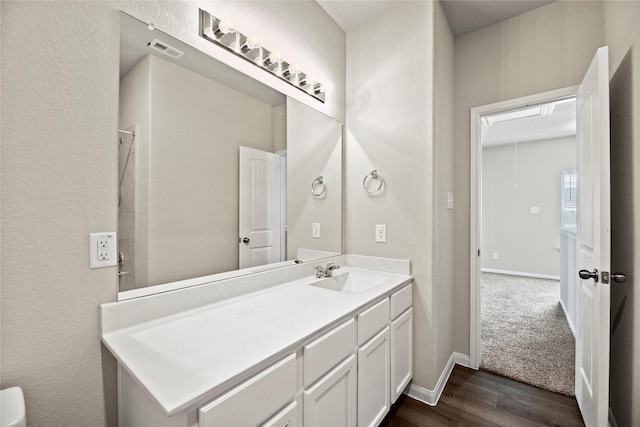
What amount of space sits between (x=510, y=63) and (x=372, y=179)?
1433 mm

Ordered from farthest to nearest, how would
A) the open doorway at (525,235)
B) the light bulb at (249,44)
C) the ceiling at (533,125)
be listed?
the ceiling at (533,125)
the open doorway at (525,235)
the light bulb at (249,44)

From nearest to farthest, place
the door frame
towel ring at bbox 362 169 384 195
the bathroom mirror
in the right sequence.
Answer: the bathroom mirror, towel ring at bbox 362 169 384 195, the door frame

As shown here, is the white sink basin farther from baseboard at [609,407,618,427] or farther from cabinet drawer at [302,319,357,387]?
baseboard at [609,407,618,427]

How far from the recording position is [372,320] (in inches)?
57.4

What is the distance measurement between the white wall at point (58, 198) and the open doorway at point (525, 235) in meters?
2.41

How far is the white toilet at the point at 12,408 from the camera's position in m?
0.70

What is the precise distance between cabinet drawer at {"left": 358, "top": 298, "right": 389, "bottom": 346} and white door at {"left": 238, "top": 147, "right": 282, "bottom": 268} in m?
0.64

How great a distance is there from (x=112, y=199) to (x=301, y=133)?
118cm

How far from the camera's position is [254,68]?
161 centimetres

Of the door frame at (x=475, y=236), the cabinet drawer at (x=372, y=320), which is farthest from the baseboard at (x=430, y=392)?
the cabinet drawer at (x=372, y=320)

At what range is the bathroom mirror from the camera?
1137 mm

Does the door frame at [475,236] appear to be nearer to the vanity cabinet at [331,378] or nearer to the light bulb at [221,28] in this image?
the vanity cabinet at [331,378]

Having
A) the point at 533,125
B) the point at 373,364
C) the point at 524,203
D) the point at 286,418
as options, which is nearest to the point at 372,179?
the point at 373,364

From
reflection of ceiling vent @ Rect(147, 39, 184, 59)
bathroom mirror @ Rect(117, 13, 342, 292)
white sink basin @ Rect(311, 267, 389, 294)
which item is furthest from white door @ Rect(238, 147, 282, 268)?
reflection of ceiling vent @ Rect(147, 39, 184, 59)
